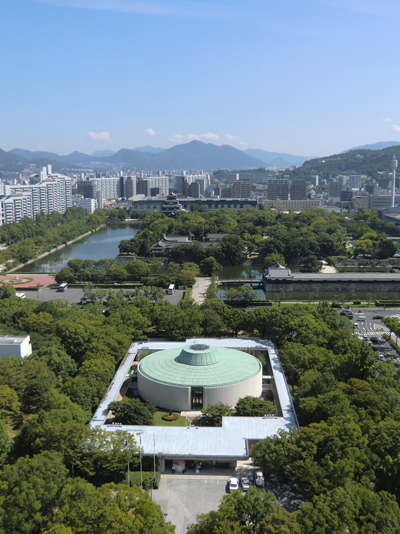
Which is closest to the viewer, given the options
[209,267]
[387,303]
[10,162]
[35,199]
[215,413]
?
[215,413]

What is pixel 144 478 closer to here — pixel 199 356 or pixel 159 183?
pixel 199 356

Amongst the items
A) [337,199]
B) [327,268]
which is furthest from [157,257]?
[337,199]

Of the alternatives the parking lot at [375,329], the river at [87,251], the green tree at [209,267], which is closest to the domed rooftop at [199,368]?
the parking lot at [375,329]

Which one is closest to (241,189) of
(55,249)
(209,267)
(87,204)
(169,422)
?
(87,204)

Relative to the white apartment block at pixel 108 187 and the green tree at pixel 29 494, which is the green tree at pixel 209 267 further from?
the white apartment block at pixel 108 187

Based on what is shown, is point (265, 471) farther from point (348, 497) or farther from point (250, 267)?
point (250, 267)

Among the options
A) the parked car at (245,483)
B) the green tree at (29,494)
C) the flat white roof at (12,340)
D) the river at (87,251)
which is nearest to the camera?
the green tree at (29,494)
